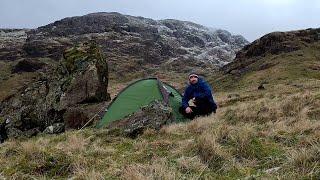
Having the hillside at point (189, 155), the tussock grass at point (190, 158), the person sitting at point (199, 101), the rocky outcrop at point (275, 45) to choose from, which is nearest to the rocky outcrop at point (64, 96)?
the person sitting at point (199, 101)

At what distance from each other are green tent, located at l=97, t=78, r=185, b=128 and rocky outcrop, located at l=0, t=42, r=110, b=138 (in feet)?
5.55

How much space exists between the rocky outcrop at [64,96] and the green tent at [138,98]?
1692 mm

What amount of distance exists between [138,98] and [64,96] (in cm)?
455

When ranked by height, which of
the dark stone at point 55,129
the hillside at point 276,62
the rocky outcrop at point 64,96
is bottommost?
the hillside at point 276,62

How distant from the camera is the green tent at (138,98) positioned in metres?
17.5

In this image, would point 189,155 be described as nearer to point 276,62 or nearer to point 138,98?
point 138,98

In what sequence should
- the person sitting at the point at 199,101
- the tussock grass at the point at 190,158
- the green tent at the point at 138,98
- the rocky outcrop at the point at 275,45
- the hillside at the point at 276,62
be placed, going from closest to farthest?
the tussock grass at the point at 190,158, the person sitting at the point at 199,101, the green tent at the point at 138,98, the hillside at the point at 276,62, the rocky outcrop at the point at 275,45

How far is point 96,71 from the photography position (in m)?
22.1

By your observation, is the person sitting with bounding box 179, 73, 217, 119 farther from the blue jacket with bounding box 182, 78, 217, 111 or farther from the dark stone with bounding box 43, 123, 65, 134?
the dark stone with bounding box 43, 123, 65, 134

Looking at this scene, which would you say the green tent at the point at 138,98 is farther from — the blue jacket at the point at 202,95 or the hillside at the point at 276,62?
the hillside at the point at 276,62

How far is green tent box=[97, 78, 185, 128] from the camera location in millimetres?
17484

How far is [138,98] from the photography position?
18156 mm

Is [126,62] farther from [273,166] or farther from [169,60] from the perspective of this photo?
[273,166]

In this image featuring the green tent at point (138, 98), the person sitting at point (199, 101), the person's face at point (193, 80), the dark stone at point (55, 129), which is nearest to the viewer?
the person sitting at point (199, 101)
